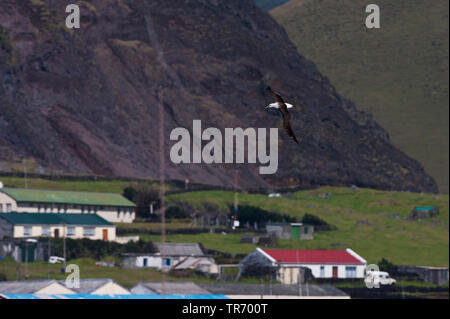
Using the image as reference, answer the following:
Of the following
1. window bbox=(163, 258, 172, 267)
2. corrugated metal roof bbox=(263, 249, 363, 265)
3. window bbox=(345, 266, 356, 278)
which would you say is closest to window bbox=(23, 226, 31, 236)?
window bbox=(163, 258, 172, 267)

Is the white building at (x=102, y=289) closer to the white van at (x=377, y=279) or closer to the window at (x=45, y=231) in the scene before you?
the white van at (x=377, y=279)

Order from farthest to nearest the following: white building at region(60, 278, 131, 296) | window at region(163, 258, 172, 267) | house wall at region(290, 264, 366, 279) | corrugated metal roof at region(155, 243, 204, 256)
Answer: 1. corrugated metal roof at region(155, 243, 204, 256)
2. window at region(163, 258, 172, 267)
3. house wall at region(290, 264, 366, 279)
4. white building at region(60, 278, 131, 296)

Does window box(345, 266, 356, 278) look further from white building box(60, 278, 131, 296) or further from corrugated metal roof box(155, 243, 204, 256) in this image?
white building box(60, 278, 131, 296)

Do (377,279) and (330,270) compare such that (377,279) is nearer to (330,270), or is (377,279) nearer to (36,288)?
(330,270)

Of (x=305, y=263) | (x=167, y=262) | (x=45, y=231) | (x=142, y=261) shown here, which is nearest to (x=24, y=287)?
(x=142, y=261)

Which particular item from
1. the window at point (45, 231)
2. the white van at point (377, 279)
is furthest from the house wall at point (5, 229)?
the white van at point (377, 279)
